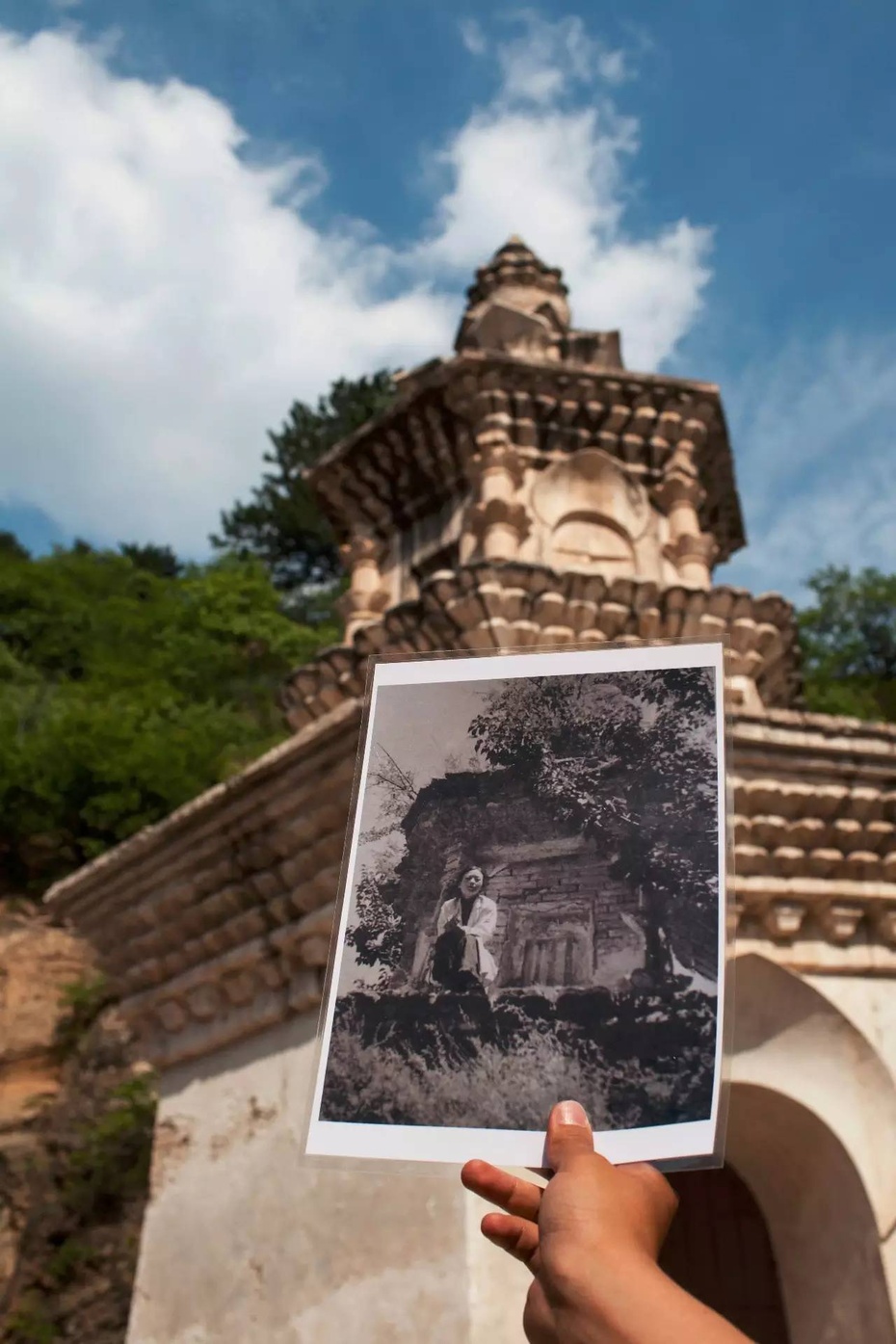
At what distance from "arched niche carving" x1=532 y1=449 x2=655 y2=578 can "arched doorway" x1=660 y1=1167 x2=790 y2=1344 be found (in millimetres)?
3371

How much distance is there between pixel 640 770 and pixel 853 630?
83.6ft

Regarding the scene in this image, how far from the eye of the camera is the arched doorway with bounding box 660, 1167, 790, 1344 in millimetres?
5438

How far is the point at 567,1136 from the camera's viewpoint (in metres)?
1.48

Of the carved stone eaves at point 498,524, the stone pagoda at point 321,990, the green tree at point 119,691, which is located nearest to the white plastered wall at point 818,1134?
the stone pagoda at point 321,990

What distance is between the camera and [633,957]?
163 cm

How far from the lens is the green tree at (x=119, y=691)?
1538 centimetres

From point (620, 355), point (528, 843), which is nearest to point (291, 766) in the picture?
point (528, 843)

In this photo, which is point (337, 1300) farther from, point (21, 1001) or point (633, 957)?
point (21, 1001)

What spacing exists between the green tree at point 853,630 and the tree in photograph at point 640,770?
887 inches

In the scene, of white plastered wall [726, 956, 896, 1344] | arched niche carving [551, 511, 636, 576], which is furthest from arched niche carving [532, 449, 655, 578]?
white plastered wall [726, 956, 896, 1344]

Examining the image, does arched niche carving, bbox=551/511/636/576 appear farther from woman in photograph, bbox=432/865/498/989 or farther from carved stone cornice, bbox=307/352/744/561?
woman in photograph, bbox=432/865/498/989

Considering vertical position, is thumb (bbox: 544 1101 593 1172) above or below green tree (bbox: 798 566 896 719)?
below

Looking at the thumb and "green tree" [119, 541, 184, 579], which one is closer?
the thumb

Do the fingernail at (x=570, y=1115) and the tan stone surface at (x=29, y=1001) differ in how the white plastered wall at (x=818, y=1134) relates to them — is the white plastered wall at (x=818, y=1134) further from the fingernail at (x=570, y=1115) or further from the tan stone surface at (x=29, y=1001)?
the tan stone surface at (x=29, y=1001)
